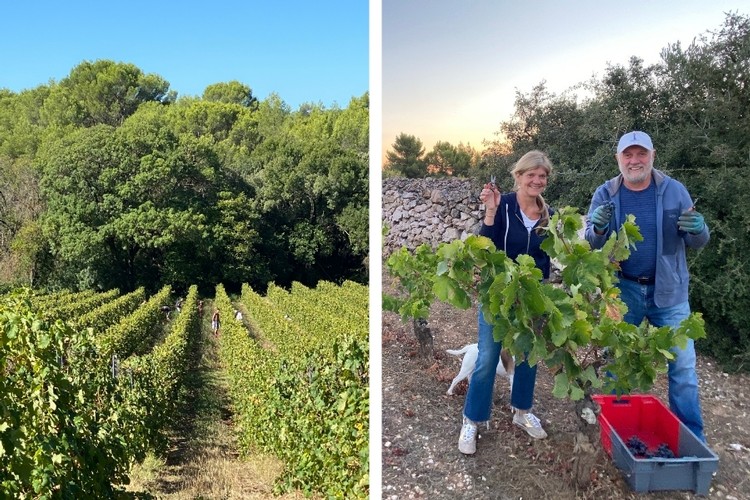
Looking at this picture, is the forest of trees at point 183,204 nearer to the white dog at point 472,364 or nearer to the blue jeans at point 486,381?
the white dog at point 472,364

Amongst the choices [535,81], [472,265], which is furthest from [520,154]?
[472,265]

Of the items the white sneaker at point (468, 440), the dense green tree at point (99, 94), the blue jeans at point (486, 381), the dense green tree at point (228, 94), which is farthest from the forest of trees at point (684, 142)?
the dense green tree at point (228, 94)

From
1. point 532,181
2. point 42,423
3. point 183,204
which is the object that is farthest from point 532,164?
point 183,204

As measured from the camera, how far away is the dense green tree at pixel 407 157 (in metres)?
1.51

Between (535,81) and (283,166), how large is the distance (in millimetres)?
19348

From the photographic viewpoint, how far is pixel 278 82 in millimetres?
26984

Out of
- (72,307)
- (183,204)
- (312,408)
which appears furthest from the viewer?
(183,204)

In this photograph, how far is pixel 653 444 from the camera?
5.25 ft

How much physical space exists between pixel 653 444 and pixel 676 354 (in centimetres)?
29

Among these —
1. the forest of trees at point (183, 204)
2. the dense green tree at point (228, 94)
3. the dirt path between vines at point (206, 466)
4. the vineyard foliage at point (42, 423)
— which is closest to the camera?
the vineyard foliage at point (42, 423)

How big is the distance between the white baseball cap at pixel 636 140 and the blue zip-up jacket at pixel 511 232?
0.22 meters

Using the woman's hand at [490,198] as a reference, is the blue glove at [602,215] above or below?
below

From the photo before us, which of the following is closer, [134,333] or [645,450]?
[645,450]

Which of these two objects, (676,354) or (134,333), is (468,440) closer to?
(676,354)
